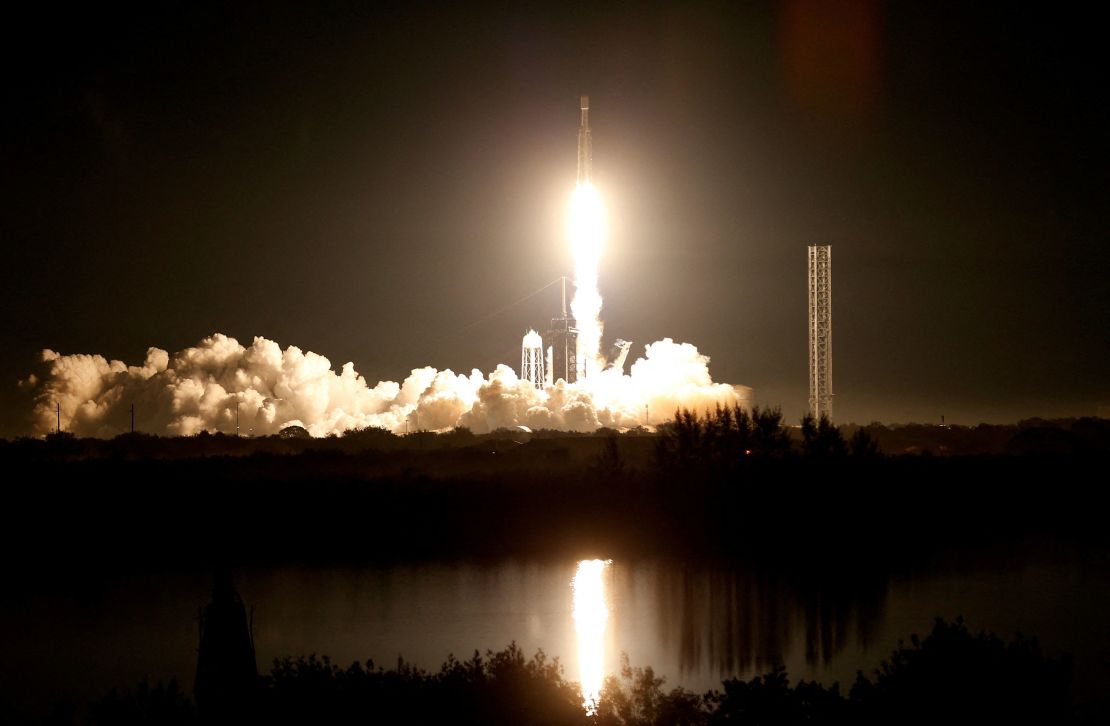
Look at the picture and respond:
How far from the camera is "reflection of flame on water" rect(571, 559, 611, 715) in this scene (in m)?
23.7

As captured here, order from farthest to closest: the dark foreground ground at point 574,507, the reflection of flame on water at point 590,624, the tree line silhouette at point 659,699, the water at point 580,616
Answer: the dark foreground ground at point 574,507 < the water at point 580,616 < the reflection of flame on water at point 590,624 < the tree line silhouette at point 659,699

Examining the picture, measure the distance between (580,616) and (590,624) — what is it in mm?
1147

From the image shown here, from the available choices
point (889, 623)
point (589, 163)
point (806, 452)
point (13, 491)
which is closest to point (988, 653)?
point (889, 623)

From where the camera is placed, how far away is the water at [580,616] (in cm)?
2759

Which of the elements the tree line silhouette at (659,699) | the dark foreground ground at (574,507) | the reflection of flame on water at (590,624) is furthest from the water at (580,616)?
the tree line silhouette at (659,699)

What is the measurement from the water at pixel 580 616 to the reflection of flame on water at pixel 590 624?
0.07m

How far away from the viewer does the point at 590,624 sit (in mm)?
32281

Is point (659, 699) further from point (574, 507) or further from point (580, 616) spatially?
point (574, 507)

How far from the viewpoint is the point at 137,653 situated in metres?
29.0

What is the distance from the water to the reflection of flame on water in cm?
7

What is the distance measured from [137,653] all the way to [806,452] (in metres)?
29.3

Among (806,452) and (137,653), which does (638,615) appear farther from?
(806,452)

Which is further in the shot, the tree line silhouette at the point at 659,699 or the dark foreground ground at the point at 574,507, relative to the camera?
the dark foreground ground at the point at 574,507

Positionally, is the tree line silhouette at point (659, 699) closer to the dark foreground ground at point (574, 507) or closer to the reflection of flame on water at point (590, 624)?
the reflection of flame on water at point (590, 624)
